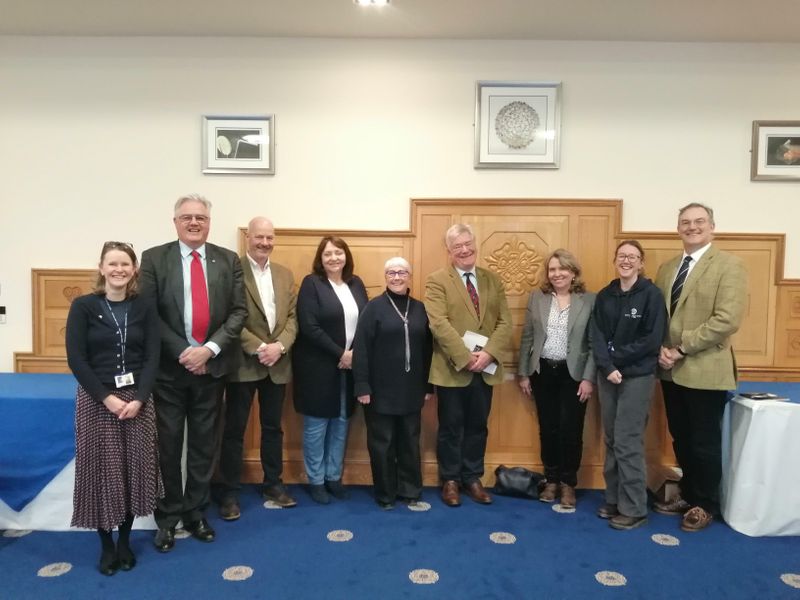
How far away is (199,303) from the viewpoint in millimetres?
2525

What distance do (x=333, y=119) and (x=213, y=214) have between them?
94cm

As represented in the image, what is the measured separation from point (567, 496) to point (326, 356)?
1.53 metres

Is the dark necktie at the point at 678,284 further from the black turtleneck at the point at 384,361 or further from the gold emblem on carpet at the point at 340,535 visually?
the gold emblem on carpet at the point at 340,535

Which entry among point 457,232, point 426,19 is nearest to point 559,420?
point 457,232

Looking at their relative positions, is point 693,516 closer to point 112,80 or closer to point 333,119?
point 333,119

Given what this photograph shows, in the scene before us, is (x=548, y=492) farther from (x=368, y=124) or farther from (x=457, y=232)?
(x=368, y=124)

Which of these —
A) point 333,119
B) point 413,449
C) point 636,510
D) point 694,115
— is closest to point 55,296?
point 333,119

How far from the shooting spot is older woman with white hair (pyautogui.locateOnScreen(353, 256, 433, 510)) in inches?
113

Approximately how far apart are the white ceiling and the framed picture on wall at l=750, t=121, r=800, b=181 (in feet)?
1.71

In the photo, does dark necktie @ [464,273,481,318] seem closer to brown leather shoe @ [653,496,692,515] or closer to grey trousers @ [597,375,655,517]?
grey trousers @ [597,375,655,517]

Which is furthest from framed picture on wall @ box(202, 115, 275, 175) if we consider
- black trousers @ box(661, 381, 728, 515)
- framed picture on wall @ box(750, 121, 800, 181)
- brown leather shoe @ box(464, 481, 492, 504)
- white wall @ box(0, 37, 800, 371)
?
framed picture on wall @ box(750, 121, 800, 181)

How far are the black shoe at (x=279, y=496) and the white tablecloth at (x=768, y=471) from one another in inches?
89.9

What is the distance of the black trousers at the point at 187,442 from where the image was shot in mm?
2488

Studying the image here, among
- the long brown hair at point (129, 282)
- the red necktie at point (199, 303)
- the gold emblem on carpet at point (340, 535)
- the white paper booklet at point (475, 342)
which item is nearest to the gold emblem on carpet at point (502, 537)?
the gold emblem on carpet at point (340, 535)
